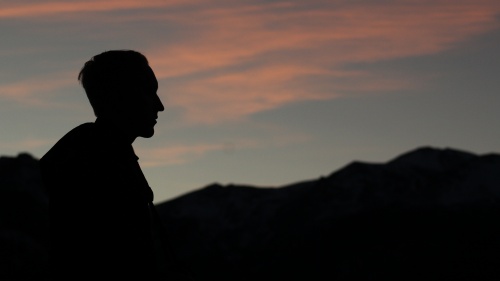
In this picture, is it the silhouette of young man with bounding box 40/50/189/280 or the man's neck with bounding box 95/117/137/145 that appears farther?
the man's neck with bounding box 95/117/137/145

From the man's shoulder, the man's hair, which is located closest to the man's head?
the man's hair

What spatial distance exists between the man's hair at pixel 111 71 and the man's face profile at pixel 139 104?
27 millimetres

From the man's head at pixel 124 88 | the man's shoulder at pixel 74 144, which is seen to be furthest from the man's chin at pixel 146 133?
the man's shoulder at pixel 74 144

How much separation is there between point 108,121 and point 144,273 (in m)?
1.00

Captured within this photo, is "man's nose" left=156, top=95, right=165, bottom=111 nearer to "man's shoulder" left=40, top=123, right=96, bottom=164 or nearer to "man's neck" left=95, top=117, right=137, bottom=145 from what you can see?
"man's neck" left=95, top=117, right=137, bottom=145

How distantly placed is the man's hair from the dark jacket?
34 centimetres

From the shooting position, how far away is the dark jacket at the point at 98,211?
609cm

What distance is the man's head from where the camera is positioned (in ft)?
21.2

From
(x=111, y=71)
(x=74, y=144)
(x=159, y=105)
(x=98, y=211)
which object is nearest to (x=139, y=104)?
(x=159, y=105)

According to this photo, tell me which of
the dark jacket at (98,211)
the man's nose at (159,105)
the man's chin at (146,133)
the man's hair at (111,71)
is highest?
the man's hair at (111,71)

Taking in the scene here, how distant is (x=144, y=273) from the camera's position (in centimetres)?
607

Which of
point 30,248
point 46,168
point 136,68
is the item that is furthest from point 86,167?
point 30,248

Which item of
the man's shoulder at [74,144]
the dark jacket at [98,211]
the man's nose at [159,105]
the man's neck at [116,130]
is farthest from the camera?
the man's nose at [159,105]

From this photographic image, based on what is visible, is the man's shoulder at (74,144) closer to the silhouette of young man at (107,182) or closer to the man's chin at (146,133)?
the silhouette of young man at (107,182)
